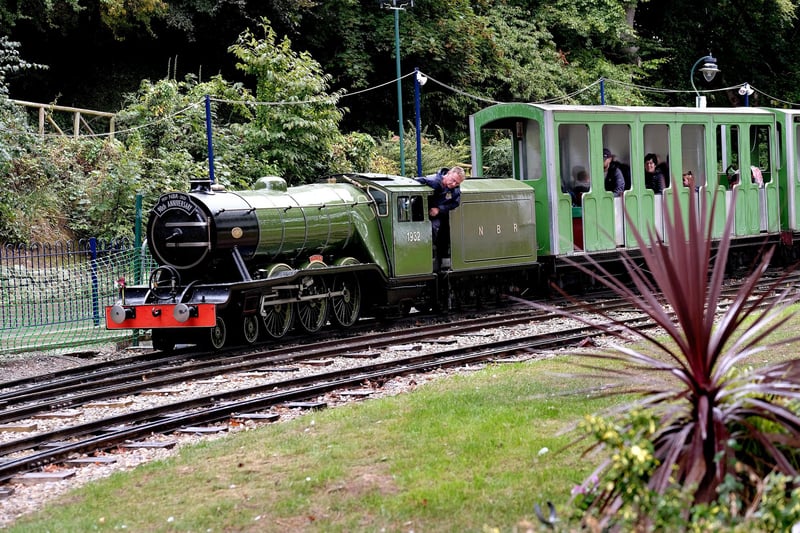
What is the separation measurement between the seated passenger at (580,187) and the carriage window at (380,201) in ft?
13.6

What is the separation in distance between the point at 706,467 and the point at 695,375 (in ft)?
1.47

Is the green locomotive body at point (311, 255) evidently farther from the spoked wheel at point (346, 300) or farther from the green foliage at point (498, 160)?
the green foliage at point (498, 160)

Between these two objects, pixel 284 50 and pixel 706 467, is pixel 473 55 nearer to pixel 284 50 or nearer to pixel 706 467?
pixel 284 50

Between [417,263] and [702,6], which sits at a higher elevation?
[702,6]

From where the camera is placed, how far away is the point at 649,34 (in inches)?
1676

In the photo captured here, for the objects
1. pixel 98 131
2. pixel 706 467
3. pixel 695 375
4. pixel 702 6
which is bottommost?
pixel 706 467

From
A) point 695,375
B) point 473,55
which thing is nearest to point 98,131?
point 473,55

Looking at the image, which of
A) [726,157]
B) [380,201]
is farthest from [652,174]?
[380,201]

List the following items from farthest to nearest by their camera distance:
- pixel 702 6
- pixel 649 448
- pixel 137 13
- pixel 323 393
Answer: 1. pixel 702 6
2. pixel 137 13
3. pixel 323 393
4. pixel 649 448

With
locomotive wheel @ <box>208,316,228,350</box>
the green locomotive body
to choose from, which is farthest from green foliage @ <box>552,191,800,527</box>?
locomotive wheel @ <box>208,316,228,350</box>

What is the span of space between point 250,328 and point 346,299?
1974mm

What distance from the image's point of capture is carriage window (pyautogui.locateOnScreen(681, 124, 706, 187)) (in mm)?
20219

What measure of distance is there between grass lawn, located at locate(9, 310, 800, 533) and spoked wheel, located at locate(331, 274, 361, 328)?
684 cm

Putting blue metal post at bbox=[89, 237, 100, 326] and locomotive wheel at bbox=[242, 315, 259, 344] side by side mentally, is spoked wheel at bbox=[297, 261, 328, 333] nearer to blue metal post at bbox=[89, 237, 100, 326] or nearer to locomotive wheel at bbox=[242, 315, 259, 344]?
locomotive wheel at bbox=[242, 315, 259, 344]
